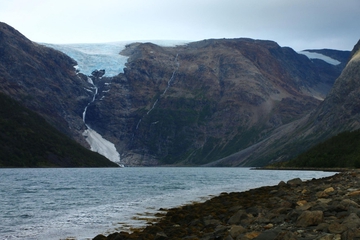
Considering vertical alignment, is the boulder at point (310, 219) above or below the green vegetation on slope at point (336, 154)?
above

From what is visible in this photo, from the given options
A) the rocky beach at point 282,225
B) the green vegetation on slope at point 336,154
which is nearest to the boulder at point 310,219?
the rocky beach at point 282,225

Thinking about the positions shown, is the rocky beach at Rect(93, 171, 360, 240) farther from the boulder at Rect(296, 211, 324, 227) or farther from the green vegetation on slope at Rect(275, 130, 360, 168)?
the green vegetation on slope at Rect(275, 130, 360, 168)

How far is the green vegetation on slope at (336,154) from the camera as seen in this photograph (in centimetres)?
15738

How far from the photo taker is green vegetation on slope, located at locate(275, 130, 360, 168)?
157375 millimetres

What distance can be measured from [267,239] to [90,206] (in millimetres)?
36942

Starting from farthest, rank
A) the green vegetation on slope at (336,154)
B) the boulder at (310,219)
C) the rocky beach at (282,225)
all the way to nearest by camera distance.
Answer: the green vegetation on slope at (336,154)
the boulder at (310,219)
the rocky beach at (282,225)

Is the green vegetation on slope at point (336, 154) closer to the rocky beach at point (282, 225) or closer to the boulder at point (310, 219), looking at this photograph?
the rocky beach at point (282, 225)

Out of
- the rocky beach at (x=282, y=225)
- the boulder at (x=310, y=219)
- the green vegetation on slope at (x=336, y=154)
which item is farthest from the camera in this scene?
the green vegetation on slope at (x=336, y=154)

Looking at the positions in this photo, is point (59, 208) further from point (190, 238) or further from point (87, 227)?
point (190, 238)

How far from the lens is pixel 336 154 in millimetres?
170875

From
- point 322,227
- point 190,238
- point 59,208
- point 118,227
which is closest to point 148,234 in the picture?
point 190,238

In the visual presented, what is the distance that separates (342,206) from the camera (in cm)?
2700

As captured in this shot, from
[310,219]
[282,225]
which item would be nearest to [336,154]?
[282,225]

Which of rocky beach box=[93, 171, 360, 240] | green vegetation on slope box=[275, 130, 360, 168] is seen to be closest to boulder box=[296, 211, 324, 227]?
rocky beach box=[93, 171, 360, 240]
